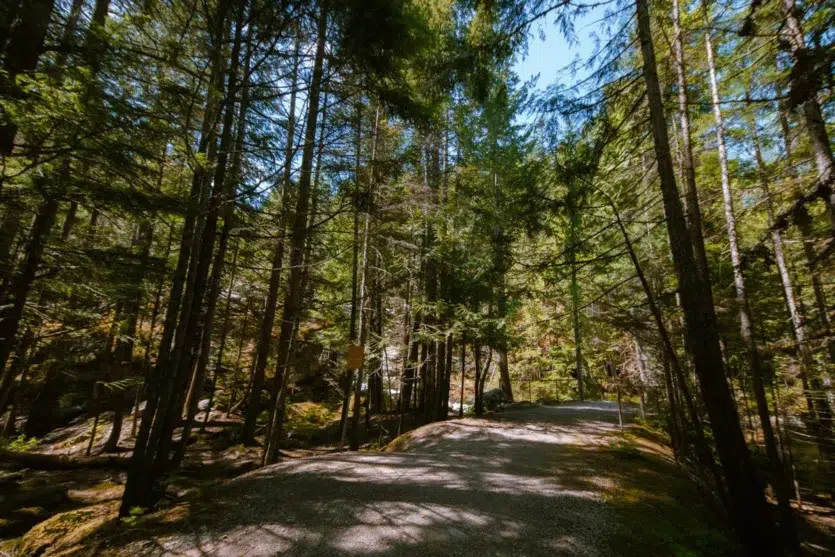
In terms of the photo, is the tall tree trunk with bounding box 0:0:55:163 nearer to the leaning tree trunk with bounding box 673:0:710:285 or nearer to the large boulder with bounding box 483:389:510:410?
the leaning tree trunk with bounding box 673:0:710:285

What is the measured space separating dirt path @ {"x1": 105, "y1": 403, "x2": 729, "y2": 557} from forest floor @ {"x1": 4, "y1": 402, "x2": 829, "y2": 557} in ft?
0.06

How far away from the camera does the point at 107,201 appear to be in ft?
15.0

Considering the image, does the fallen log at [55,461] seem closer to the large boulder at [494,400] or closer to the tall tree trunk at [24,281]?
the tall tree trunk at [24,281]

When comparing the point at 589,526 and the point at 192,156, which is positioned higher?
the point at 192,156

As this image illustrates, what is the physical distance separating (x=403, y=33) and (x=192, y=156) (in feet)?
11.3

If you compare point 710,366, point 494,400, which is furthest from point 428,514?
point 494,400

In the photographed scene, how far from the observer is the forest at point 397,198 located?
404 cm

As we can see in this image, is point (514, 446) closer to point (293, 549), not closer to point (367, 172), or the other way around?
point (293, 549)

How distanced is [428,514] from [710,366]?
12.8 feet

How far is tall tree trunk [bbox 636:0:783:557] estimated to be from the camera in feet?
12.9

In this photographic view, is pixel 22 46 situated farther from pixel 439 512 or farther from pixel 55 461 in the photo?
pixel 55 461

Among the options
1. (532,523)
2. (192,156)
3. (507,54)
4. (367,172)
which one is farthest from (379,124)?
(532,523)

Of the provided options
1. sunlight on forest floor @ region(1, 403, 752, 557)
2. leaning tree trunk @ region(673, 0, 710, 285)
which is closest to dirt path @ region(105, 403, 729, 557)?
sunlight on forest floor @ region(1, 403, 752, 557)

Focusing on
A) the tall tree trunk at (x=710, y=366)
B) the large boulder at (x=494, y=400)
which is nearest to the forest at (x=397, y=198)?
the tall tree trunk at (x=710, y=366)
